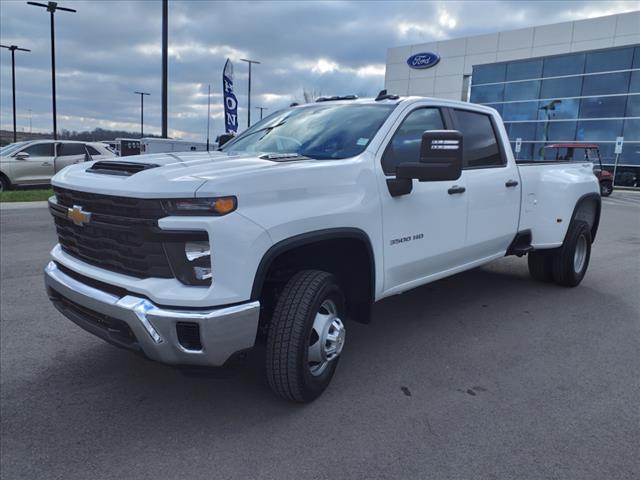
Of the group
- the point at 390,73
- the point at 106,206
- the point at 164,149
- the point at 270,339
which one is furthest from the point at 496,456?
the point at 390,73

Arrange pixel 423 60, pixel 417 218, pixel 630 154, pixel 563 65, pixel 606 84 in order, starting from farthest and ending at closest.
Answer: pixel 423 60 → pixel 563 65 → pixel 606 84 → pixel 630 154 → pixel 417 218

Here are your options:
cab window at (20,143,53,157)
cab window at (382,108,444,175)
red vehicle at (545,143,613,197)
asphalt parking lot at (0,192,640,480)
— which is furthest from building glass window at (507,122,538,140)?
cab window at (382,108,444,175)

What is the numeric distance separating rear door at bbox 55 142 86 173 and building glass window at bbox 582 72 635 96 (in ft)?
91.2

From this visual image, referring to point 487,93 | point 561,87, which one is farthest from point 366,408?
point 487,93

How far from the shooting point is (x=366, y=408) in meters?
3.12

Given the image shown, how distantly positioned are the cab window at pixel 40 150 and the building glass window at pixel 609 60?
29.2 metres

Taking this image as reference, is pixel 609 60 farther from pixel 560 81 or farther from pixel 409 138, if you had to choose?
pixel 409 138

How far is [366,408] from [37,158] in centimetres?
1617

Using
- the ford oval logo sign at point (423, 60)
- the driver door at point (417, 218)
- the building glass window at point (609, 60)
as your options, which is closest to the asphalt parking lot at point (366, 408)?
the driver door at point (417, 218)

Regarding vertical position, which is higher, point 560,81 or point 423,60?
point 423,60

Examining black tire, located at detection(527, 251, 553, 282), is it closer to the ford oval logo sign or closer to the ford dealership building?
the ford dealership building

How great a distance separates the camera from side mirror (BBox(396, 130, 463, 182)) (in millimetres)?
3195

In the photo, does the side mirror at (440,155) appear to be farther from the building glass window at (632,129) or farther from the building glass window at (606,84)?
the building glass window at (606,84)

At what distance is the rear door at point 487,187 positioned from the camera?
4406 mm
